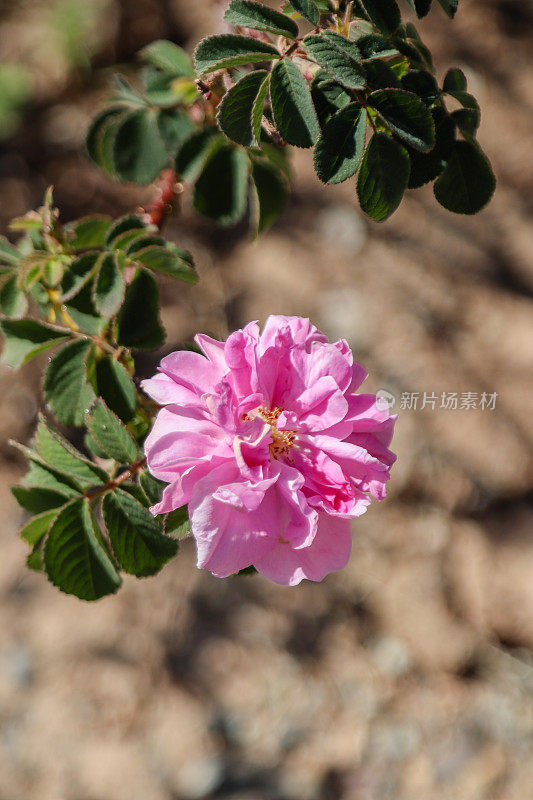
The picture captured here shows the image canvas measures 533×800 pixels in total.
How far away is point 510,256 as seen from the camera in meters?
2.04

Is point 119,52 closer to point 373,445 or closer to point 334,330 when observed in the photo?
point 334,330

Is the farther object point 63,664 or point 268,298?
point 268,298

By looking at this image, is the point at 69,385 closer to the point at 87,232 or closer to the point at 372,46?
the point at 87,232

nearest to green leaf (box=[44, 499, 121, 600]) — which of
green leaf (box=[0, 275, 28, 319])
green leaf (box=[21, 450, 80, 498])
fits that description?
green leaf (box=[21, 450, 80, 498])

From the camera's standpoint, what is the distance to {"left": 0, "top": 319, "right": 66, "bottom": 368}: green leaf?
0.79m

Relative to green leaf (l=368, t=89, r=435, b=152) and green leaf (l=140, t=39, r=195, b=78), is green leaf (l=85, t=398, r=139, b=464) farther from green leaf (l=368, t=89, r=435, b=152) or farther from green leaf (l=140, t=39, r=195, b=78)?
green leaf (l=140, t=39, r=195, b=78)

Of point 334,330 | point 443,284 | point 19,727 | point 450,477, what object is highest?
point 443,284

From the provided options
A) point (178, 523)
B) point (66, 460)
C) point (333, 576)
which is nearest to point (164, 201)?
point (66, 460)

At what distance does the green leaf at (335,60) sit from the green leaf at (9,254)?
48 centimetres

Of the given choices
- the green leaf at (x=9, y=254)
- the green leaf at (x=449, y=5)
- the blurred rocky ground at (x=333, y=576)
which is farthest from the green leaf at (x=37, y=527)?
the blurred rocky ground at (x=333, y=576)

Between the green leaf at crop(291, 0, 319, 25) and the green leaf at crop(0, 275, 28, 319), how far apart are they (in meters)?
0.46

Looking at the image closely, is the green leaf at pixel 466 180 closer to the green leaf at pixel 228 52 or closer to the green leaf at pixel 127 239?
the green leaf at pixel 228 52

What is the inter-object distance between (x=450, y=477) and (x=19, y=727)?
4.10ft

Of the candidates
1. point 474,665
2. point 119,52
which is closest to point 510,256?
point 474,665
